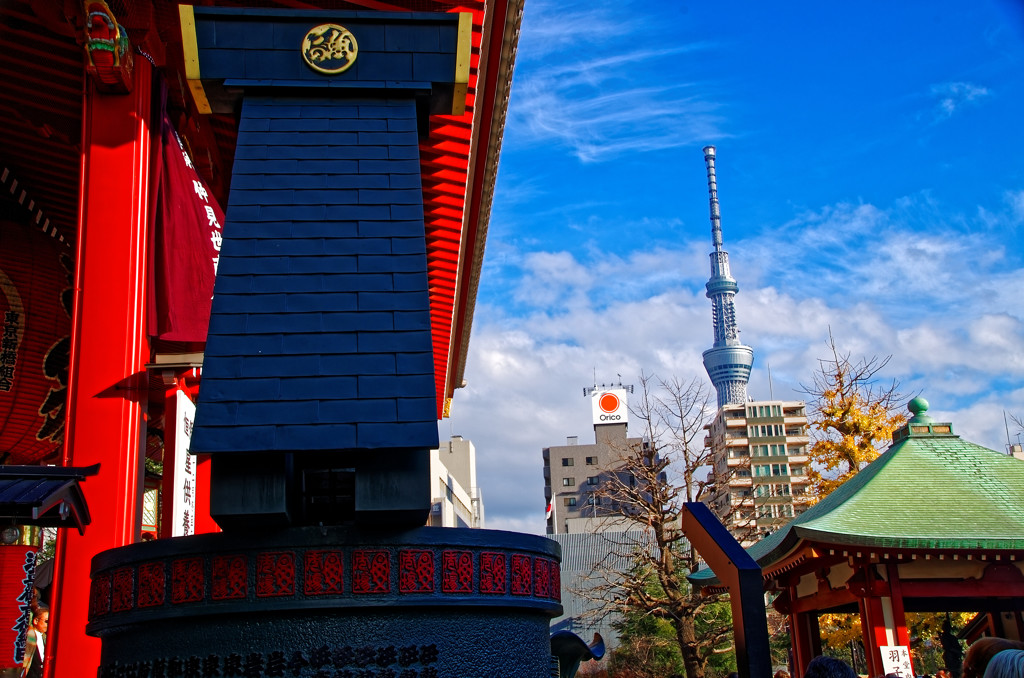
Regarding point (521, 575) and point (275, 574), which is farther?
point (521, 575)

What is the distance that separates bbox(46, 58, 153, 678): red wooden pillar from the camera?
6.28 meters

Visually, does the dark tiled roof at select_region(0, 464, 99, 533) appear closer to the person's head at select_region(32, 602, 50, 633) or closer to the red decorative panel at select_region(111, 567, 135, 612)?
the red decorative panel at select_region(111, 567, 135, 612)

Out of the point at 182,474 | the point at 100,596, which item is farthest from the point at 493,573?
the point at 182,474

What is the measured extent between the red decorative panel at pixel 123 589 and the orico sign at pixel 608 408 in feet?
230

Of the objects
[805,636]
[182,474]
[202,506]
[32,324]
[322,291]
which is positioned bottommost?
[805,636]

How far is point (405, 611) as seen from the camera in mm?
3357

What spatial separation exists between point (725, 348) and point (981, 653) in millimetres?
153278

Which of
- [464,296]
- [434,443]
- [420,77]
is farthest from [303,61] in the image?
[464,296]

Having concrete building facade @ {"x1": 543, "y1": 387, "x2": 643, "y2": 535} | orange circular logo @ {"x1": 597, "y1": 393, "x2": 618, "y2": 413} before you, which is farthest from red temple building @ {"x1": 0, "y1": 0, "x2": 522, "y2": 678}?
orange circular logo @ {"x1": 597, "y1": 393, "x2": 618, "y2": 413}

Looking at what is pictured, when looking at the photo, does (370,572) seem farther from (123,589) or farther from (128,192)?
(128,192)

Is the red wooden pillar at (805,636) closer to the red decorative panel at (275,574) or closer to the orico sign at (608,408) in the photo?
the red decorative panel at (275,574)

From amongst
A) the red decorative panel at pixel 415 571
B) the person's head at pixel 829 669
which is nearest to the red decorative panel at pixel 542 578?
the red decorative panel at pixel 415 571

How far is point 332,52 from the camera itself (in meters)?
4.40

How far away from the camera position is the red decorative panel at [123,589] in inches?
136
